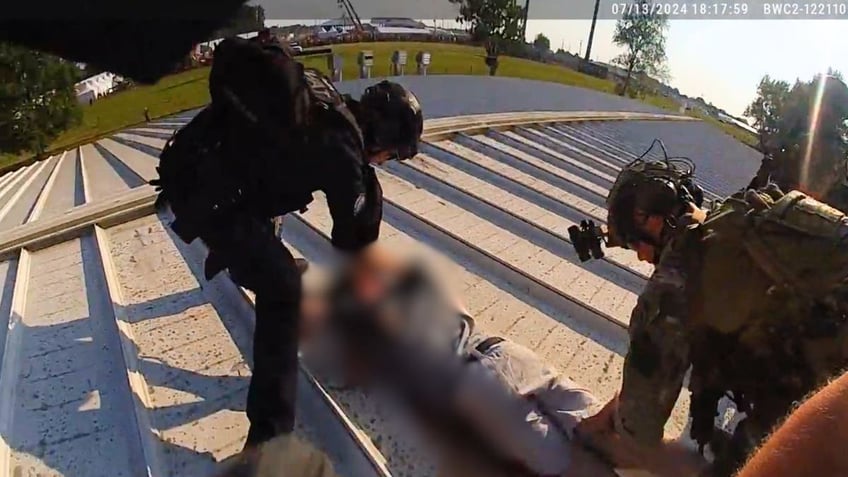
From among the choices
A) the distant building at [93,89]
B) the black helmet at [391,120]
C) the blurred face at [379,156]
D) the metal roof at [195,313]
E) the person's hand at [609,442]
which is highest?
the black helmet at [391,120]

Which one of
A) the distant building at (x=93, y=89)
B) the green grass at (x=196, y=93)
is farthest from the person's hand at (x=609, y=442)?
the distant building at (x=93, y=89)

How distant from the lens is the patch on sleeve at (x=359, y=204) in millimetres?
1642

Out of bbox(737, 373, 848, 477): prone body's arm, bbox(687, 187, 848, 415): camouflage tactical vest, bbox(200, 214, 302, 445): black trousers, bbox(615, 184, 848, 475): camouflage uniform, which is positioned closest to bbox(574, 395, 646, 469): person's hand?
bbox(615, 184, 848, 475): camouflage uniform

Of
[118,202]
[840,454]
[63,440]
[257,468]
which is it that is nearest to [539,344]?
[257,468]

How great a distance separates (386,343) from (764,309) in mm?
908

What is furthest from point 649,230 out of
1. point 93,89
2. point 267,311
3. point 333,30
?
point 93,89

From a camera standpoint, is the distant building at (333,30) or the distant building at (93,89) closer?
the distant building at (333,30)

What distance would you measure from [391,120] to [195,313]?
1.08 metres

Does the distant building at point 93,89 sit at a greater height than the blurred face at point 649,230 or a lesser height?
lesser

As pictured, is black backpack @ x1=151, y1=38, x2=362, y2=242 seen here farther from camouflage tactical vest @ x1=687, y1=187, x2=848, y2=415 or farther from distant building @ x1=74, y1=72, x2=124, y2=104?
distant building @ x1=74, y1=72, x2=124, y2=104

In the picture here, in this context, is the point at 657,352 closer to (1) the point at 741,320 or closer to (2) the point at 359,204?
(1) the point at 741,320

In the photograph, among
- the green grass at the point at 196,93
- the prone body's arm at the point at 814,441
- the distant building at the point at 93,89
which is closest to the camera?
the prone body's arm at the point at 814,441

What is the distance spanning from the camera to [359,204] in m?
1.67

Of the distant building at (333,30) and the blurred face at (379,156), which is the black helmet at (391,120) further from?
the distant building at (333,30)
